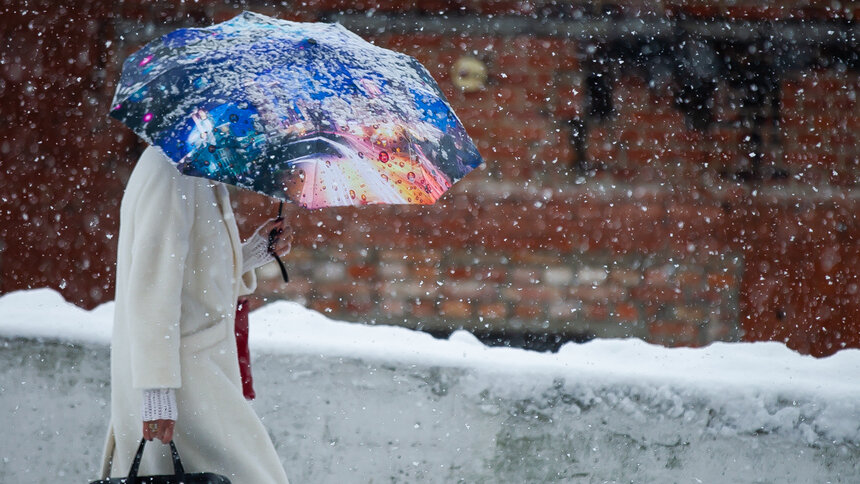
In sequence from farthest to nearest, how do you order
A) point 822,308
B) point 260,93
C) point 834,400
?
point 822,308 < point 834,400 < point 260,93

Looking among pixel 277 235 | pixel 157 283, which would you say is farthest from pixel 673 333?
pixel 157 283

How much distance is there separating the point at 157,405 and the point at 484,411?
2014 mm

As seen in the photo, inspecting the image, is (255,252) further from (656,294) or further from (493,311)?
(656,294)

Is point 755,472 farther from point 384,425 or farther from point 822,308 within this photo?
point 384,425

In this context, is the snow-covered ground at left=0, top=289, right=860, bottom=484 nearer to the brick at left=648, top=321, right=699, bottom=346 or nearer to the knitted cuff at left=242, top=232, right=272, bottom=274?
the brick at left=648, top=321, right=699, bottom=346

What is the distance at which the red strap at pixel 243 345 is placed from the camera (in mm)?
2770

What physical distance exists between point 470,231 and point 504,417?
0.93m

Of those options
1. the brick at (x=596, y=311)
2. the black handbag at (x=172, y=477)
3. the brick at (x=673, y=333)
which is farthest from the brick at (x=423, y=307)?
the black handbag at (x=172, y=477)

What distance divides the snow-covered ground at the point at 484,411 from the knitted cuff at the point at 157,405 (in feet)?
5.90

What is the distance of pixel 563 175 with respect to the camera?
14.5ft

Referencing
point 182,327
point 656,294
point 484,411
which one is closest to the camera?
point 182,327

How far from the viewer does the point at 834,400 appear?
3.96m

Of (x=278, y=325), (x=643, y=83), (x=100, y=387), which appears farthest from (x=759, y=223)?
(x=100, y=387)

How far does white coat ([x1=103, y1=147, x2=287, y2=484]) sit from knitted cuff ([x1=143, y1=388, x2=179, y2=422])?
36mm
